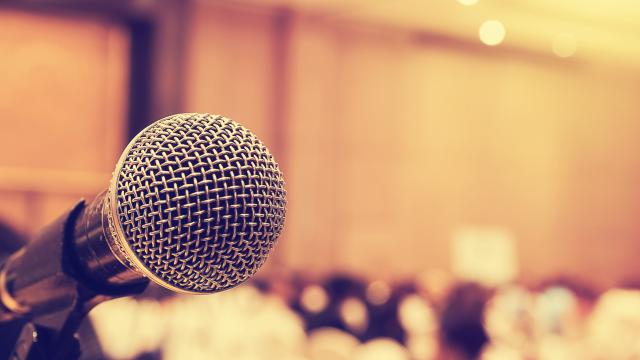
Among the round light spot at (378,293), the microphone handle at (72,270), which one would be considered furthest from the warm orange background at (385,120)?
the microphone handle at (72,270)

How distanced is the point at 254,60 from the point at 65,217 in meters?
8.08

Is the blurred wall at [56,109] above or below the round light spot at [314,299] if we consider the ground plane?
above

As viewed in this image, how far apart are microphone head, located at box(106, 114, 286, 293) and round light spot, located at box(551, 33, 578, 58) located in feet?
30.5

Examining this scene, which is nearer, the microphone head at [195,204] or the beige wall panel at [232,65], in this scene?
the microphone head at [195,204]

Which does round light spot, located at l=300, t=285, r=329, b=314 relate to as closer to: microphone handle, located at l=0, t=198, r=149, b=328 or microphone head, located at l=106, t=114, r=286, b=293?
microphone handle, located at l=0, t=198, r=149, b=328

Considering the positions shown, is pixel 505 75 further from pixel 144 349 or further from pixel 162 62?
pixel 144 349

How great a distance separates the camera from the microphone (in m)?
1.01

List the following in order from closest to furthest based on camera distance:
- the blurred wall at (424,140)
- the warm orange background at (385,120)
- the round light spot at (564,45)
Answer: the warm orange background at (385,120) → the blurred wall at (424,140) → the round light spot at (564,45)

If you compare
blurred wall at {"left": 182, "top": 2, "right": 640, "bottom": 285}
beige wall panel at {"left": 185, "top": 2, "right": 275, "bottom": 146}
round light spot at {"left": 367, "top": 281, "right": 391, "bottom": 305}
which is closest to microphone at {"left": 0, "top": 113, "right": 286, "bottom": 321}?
round light spot at {"left": 367, "top": 281, "right": 391, "bottom": 305}

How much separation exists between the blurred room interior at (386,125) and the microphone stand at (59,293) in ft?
14.9

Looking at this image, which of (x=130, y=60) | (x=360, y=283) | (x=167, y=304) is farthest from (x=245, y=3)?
(x=167, y=304)

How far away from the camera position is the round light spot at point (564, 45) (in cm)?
998

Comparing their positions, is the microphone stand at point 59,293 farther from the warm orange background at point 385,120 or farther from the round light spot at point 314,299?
the warm orange background at point 385,120

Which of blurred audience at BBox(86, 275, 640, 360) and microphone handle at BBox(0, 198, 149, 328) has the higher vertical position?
microphone handle at BBox(0, 198, 149, 328)
